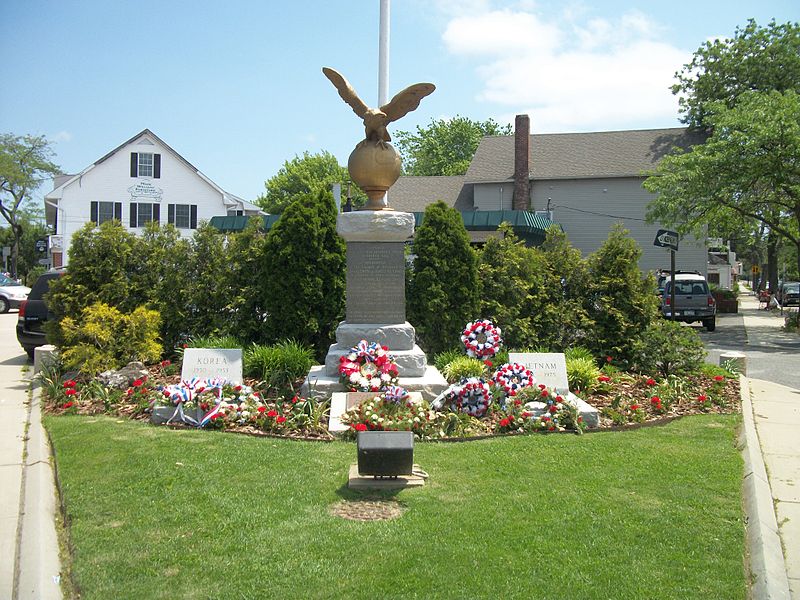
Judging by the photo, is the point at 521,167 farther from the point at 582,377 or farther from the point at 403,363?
the point at 403,363

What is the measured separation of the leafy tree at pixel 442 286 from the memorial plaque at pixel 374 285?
5.24 ft

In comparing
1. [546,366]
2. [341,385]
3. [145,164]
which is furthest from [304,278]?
[145,164]

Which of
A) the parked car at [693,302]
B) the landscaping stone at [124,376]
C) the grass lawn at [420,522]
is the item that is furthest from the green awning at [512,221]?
the grass lawn at [420,522]

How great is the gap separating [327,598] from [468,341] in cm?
618

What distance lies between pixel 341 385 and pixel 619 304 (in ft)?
16.4

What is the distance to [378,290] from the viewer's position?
9.62 meters

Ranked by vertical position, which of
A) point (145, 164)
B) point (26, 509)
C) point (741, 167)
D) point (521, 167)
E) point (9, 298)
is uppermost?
point (145, 164)

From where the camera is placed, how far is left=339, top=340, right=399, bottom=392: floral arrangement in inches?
330

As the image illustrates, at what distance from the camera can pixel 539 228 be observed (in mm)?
30625

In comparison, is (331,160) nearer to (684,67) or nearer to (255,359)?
(684,67)

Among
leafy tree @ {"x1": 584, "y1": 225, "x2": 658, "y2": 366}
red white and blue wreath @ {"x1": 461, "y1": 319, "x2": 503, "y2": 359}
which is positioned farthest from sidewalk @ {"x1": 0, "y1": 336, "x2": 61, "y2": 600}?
leafy tree @ {"x1": 584, "y1": 225, "x2": 658, "y2": 366}

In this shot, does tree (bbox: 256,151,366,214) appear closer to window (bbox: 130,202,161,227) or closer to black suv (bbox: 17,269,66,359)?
window (bbox: 130,202,161,227)

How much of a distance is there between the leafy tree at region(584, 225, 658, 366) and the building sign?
35.2 m

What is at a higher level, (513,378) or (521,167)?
(521,167)
